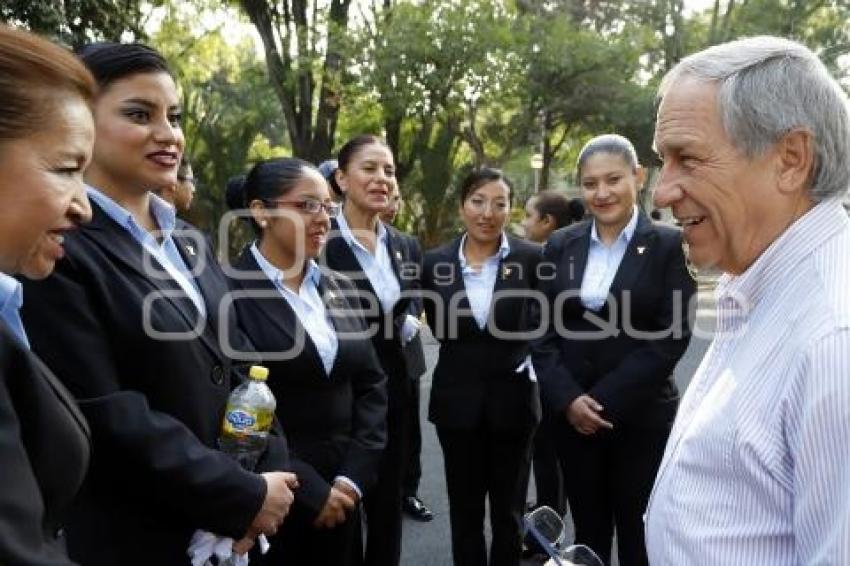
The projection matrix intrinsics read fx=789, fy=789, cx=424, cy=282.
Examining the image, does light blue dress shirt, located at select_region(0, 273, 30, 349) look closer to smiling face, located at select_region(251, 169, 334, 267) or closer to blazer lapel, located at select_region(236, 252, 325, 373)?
blazer lapel, located at select_region(236, 252, 325, 373)

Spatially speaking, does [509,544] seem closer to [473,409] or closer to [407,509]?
[473,409]

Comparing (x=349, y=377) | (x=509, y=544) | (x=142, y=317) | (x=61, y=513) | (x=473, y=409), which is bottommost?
(x=509, y=544)

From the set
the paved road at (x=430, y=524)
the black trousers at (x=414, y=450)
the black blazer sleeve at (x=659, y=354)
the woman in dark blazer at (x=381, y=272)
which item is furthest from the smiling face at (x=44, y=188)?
the paved road at (x=430, y=524)

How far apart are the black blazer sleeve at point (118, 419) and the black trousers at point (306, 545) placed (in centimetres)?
66

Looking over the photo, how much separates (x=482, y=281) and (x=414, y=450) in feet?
4.36

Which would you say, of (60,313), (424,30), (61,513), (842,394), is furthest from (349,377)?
(424,30)

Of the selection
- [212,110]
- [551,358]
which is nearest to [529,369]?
[551,358]

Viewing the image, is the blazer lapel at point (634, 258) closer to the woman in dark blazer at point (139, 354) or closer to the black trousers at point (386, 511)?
the black trousers at point (386, 511)

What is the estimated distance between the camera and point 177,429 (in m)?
1.91

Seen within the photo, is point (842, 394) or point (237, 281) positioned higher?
point (842, 394)

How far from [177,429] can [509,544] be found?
2.12m

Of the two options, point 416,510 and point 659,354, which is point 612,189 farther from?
point 416,510

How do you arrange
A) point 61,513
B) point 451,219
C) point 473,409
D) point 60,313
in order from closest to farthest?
1. point 61,513
2. point 60,313
3. point 473,409
4. point 451,219

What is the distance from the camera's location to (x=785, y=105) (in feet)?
4.48
